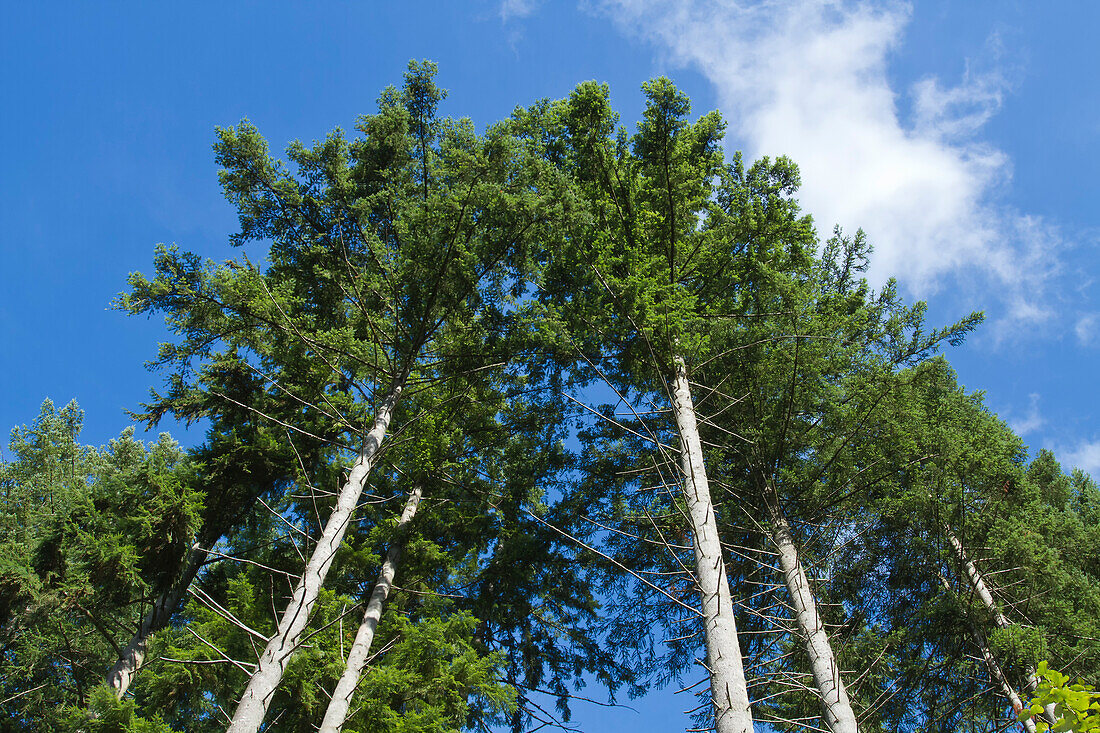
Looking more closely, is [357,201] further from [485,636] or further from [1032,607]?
[1032,607]

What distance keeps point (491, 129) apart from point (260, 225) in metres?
4.02

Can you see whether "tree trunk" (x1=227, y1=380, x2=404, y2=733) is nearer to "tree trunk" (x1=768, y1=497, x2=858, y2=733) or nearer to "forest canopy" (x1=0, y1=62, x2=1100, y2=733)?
"forest canopy" (x1=0, y1=62, x2=1100, y2=733)

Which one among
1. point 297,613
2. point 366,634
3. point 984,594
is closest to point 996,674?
point 984,594

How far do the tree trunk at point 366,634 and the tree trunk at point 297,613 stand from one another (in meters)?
1.00

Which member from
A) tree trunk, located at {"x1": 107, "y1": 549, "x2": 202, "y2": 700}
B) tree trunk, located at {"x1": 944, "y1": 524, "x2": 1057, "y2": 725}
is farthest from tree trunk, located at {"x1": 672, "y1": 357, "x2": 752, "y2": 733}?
tree trunk, located at {"x1": 107, "y1": 549, "x2": 202, "y2": 700}

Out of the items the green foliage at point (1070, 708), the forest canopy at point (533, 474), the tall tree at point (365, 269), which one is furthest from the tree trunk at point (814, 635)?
the tall tree at point (365, 269)

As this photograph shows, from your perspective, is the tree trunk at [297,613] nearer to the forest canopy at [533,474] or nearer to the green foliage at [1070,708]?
the forest canopy at [533,474]

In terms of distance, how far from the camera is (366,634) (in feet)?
26.3

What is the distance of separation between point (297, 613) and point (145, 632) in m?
4.96

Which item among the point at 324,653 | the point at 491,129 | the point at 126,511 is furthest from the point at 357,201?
the point at 324,653

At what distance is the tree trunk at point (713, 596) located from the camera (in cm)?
479

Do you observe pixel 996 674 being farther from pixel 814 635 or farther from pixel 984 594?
pixel 814 635

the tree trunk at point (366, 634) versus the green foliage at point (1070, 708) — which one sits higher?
the tree trunk at point (366, 634)

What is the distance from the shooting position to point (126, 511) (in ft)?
29.1
